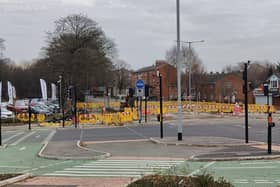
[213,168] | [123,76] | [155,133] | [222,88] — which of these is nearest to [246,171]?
[213,168]

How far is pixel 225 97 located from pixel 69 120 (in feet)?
225

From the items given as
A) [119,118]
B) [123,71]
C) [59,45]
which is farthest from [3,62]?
[119,118]

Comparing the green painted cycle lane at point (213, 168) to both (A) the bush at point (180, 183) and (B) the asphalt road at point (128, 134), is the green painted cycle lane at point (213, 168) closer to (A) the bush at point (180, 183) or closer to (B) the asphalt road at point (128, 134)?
(A) the bush at point (180, 183)

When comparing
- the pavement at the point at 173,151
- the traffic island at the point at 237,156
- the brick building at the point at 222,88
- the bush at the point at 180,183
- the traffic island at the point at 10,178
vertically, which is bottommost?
the pavement at the point at 173,151

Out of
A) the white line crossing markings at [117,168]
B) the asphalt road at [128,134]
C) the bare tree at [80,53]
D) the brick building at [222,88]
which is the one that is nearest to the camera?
the white line crossing markings at [117,168]

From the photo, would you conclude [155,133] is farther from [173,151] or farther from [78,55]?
[78,55]

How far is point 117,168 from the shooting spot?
588 inches

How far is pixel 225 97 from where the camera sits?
116 metres

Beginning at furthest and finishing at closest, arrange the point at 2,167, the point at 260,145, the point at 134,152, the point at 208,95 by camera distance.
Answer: the point at 208,95 < the point at 260,145 < the point at 134,152 < the point at 2,167

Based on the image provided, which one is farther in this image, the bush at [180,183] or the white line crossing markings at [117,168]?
the white line crossing markings at [117,168]

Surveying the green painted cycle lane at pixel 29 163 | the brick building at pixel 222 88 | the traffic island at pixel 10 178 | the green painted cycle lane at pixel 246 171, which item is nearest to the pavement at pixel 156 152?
the traffic island at pixel 10 178

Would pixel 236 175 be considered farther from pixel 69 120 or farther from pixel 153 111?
pixel 153 111

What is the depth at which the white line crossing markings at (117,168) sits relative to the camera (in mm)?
13498

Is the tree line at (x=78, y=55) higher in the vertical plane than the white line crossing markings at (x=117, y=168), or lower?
higher
